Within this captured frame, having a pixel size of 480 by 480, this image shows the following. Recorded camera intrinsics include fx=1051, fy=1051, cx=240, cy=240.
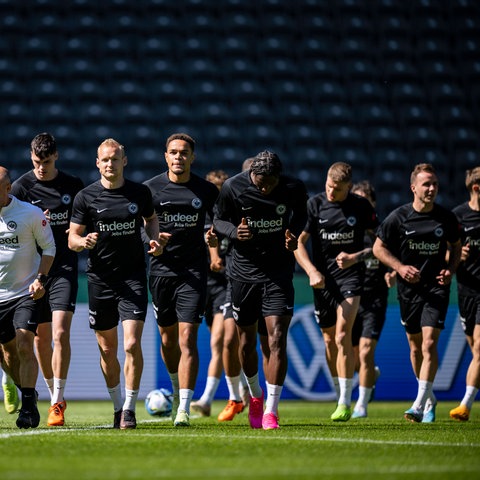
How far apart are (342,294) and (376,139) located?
9858 millimetres

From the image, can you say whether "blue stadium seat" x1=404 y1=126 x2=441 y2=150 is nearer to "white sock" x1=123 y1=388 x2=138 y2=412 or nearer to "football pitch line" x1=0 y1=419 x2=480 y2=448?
"white sock" x1=123 y1=388 x2=138 y2=412

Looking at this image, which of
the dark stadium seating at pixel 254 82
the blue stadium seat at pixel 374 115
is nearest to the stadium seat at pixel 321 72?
the dark stadium seating at pixel 254 82

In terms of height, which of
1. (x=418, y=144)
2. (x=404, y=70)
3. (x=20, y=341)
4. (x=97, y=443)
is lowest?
(x=97, y=443)

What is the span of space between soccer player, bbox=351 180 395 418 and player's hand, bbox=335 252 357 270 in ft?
3.70

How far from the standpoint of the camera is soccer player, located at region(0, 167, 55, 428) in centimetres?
902

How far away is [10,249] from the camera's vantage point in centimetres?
917

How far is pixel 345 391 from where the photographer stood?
11305 mm

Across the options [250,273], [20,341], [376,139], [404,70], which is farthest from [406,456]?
[404,70]

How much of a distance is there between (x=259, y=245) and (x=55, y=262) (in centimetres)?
227

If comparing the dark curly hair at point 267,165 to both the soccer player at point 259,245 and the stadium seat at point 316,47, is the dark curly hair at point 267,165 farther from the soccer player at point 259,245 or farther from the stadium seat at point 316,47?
the stadium seat at point 316,47

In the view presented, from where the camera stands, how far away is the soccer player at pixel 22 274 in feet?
29.6

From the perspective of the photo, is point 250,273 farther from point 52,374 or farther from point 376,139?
point 376,139

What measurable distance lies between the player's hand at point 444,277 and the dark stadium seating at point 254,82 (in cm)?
862

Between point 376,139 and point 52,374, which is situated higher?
point 376,139
